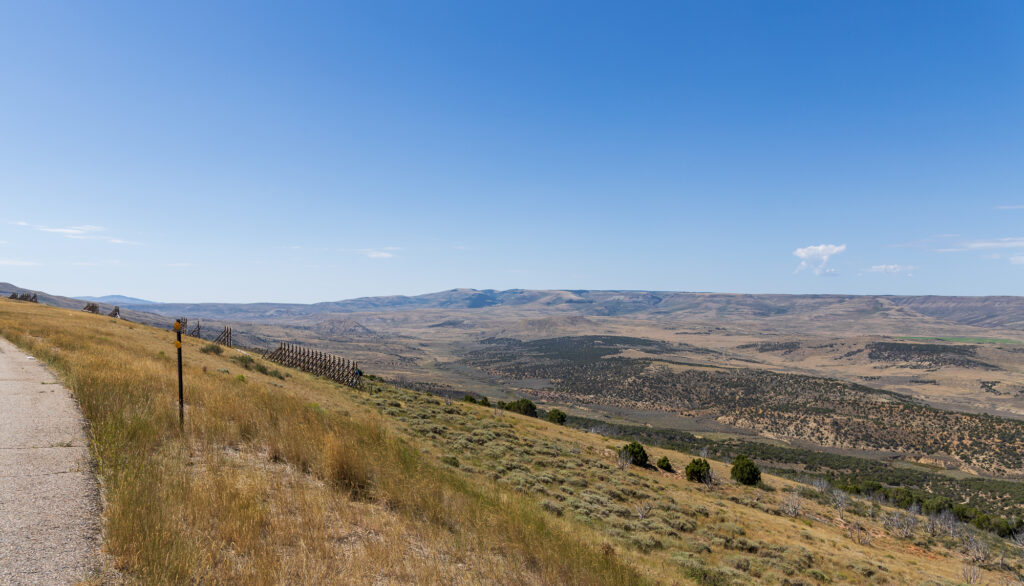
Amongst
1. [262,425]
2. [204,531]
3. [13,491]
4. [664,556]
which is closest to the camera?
[204,531]

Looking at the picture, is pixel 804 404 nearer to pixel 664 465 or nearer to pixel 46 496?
pixel 664 465

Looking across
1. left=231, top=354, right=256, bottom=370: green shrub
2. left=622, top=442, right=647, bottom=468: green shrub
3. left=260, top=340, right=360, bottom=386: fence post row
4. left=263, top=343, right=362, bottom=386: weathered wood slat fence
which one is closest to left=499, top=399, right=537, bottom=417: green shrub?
left=263, top=343, right=362, bottom=386: weathered wood slat fence

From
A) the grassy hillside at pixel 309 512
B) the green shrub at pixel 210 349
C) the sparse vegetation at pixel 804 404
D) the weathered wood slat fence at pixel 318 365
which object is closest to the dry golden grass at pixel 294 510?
the grassy hillside at pixel 309 512

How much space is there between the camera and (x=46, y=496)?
14.2 ft

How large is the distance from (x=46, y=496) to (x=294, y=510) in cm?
235

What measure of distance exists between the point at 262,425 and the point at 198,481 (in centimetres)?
298

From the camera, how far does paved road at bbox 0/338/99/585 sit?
3191 millimetres

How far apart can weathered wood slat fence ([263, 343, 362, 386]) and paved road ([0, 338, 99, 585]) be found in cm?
2716

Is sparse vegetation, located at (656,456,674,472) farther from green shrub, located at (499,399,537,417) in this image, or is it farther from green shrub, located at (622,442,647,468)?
green shrub, located at (499,399,537,417)

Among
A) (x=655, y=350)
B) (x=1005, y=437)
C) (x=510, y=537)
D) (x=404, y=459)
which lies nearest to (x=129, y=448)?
(x=404, y=459)

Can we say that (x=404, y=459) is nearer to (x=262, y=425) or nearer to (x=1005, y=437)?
(x=262, y=425)

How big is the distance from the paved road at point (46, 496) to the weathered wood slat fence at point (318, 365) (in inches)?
1069

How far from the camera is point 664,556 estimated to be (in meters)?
12.1

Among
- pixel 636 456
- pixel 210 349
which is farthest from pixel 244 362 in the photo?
pixel 636 456
